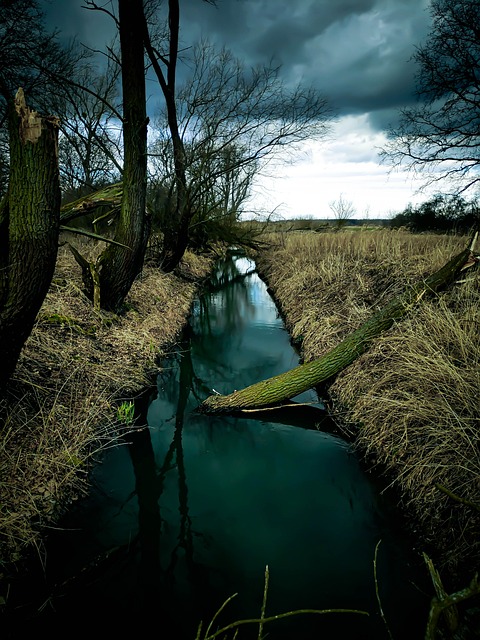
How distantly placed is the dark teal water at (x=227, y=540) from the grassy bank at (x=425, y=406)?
0.27m

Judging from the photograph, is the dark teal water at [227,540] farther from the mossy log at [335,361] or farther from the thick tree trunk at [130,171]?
the thick tree trunk at [130,171]

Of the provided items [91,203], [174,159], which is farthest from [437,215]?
[91,203]

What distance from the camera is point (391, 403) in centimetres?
346

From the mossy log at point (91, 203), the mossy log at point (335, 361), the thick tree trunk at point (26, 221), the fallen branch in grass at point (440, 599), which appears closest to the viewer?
the fallen branch in grass at point (440, 599)

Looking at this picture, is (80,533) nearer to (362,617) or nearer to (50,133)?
(362,617)

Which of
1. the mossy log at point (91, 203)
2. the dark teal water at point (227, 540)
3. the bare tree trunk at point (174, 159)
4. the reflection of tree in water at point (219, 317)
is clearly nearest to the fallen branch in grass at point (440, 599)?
the dark teal water at point (227, 540)

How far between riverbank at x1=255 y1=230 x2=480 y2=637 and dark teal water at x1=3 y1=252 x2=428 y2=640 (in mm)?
267

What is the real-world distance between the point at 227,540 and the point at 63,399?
85.0 inches

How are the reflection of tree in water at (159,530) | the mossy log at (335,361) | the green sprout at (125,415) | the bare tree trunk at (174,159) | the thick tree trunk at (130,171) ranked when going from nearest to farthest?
the reflection of tree in water at (159,530) → the green sprout at (125,415) → the mossy log at (335,361) → the thick tree trunk at (130,171) → the bare tree trunk at (174,159)

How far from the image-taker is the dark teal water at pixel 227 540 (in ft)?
7.12

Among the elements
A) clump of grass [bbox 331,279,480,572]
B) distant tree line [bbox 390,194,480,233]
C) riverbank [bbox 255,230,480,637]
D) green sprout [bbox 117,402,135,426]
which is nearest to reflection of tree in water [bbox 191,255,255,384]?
green sprout [bbox 117,402,135,426]

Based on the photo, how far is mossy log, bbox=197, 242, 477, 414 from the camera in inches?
175

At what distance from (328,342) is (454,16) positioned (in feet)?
49.4

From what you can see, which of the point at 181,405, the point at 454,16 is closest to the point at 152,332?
the point at 181,405
